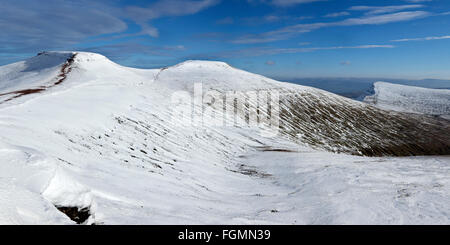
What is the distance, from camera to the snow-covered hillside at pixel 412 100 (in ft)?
427

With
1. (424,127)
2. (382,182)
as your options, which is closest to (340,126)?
(424,127)

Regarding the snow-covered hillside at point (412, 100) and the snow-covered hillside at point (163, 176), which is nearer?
the snow-covered hillside at point (163, 176)

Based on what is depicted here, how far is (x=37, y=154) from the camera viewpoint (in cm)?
1041

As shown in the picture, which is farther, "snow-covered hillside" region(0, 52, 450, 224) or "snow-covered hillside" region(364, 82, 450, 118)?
"snow-covered hillside" region(364, 82, 450, 118)

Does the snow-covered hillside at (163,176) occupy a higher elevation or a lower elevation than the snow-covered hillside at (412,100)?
lower

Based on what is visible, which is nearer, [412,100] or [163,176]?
[163,176]

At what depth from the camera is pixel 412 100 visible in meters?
154

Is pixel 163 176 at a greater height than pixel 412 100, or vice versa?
pixel 412 100

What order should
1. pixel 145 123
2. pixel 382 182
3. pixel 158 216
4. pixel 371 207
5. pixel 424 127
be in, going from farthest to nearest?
pixel 424 127
pixel 145 123
pixel 382 182
pixel 371 207
pixel 158 216

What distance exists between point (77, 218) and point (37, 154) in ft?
11.6

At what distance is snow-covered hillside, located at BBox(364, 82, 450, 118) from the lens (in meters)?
130

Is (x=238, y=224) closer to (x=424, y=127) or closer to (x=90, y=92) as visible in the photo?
(x=90, y=92)

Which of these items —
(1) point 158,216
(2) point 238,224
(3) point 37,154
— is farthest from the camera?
(2) point 238,224

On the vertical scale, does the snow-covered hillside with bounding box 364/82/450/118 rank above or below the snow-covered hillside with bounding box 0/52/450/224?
above
